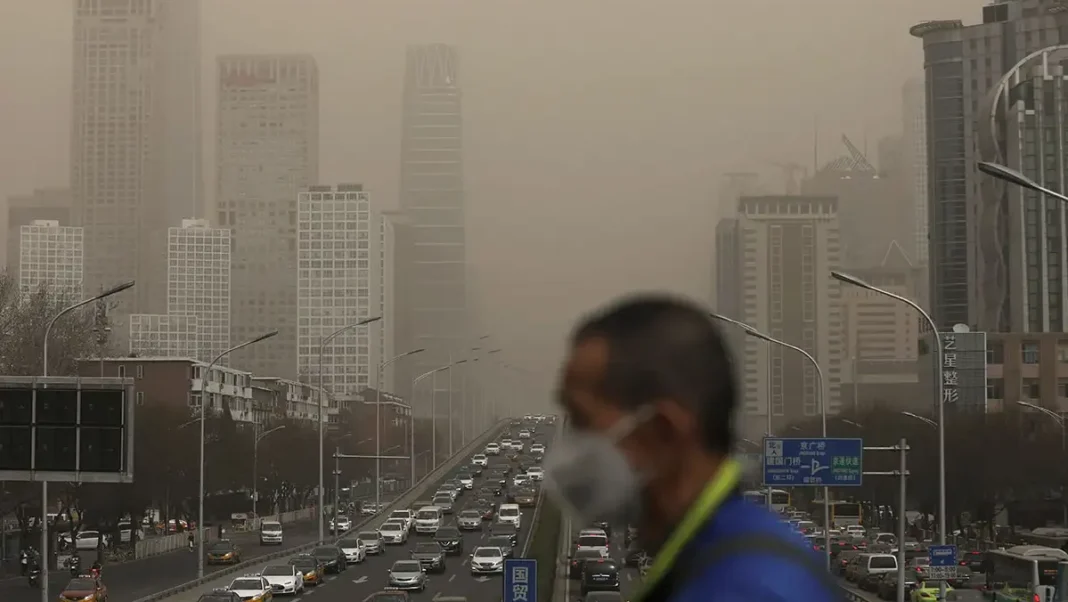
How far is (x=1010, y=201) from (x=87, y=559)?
100186 mm

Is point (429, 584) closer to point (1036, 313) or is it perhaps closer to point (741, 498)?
point (741, 498)

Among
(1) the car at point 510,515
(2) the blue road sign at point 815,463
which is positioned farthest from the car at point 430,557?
(2) the blue road sign at point 815,463

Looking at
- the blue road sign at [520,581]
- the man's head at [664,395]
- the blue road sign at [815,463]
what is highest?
the man's head at [664,395]

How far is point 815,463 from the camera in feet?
123

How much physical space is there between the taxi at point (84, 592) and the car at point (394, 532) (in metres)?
27.5

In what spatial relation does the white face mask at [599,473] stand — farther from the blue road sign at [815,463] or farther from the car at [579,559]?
the car at [579,559]

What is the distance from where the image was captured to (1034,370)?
95.8 metres

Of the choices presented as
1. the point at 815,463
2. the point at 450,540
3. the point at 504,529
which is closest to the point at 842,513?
the point at 504,529

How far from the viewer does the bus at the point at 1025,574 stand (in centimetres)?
3316

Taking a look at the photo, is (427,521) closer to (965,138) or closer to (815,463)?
(815,463)

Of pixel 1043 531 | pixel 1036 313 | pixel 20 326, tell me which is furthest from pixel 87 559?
pixel 1036 313

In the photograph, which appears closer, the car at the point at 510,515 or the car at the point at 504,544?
the car at the point at 504,544

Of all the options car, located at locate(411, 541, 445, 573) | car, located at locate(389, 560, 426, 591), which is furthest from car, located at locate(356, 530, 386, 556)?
car, located at locate(389, 560, 426, 591)

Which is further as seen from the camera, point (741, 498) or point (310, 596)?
point (310, 596)
